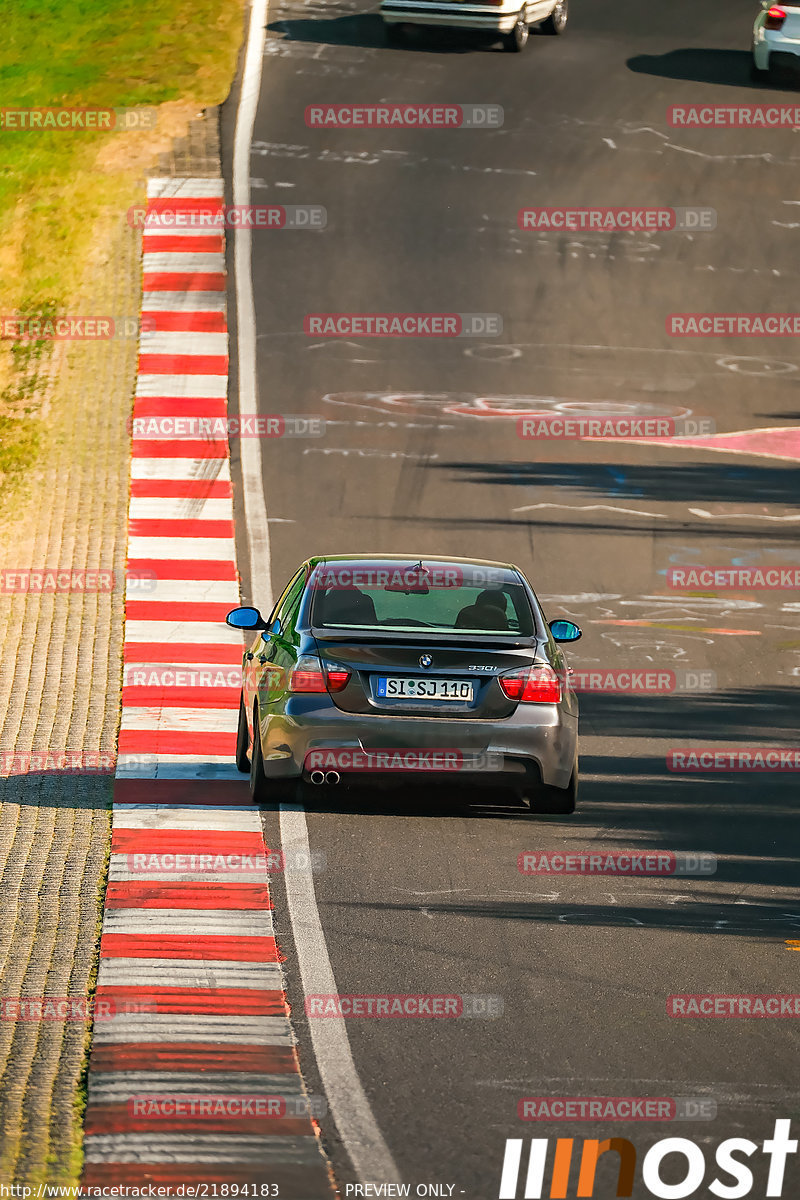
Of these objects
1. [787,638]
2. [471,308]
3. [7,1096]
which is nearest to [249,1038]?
[7,1096]

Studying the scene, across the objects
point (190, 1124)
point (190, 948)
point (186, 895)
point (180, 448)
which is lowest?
point (180, 448)

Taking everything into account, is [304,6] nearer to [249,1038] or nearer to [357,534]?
[357,534]

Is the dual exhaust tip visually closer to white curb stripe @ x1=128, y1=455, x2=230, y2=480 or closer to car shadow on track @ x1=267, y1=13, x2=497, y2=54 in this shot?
white curb stripe @ x1=128, y1=455, x2=230, y2=480

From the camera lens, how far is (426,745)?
9.37 metres

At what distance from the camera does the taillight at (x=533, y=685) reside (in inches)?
375

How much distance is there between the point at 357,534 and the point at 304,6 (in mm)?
18709

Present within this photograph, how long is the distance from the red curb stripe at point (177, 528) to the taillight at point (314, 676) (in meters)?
7.61

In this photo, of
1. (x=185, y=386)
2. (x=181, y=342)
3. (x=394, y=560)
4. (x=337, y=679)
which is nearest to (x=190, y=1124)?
(x=337, y=679)

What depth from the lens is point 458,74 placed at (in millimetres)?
29266

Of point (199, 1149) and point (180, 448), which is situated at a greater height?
point (199, 1149)

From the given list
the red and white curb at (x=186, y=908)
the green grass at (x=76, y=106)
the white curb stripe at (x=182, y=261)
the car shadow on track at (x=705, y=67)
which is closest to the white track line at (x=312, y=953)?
the red and white curb at (x=186, y=908)

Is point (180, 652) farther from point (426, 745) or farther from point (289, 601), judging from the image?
point (426, 745)

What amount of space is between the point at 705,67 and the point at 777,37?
2232 millimetres

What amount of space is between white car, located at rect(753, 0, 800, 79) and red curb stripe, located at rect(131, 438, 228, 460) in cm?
1430
